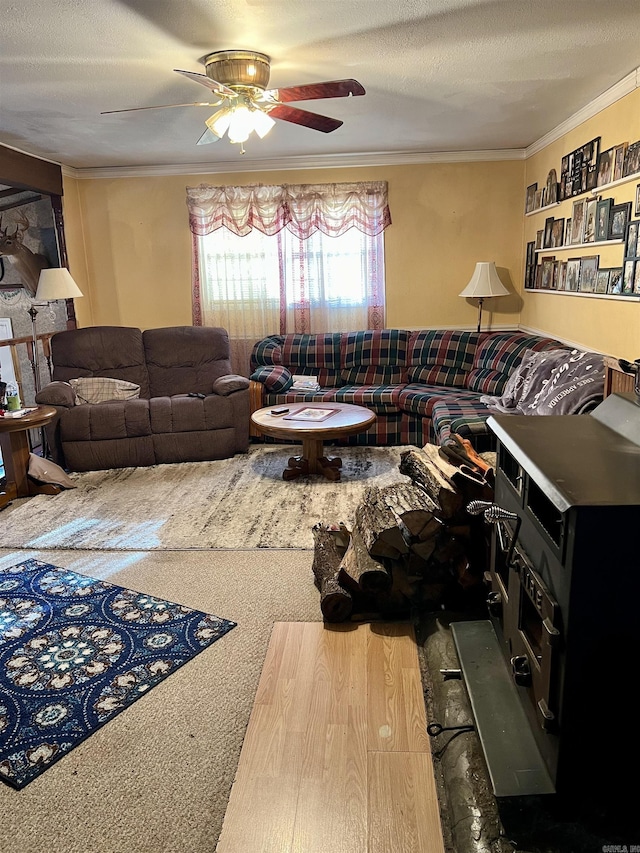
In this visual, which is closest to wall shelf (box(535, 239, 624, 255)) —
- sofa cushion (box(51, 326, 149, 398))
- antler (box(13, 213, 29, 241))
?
sofa cushion (box(51, 326, 149, 398))

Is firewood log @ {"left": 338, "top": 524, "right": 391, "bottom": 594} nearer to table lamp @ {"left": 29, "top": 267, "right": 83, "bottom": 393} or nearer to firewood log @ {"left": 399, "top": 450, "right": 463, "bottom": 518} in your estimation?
firewood log @ {"left": 399, "top": 450, "right": 463, "bottom": 518}

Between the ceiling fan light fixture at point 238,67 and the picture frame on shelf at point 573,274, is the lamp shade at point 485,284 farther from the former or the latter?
the ceiling fan light fixture at point 238,67

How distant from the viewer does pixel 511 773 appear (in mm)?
1531

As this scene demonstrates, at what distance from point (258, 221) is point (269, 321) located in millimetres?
891

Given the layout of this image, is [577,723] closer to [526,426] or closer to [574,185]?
[526,426]

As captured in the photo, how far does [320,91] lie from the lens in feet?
9.12

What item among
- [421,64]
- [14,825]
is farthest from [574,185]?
[14,825]

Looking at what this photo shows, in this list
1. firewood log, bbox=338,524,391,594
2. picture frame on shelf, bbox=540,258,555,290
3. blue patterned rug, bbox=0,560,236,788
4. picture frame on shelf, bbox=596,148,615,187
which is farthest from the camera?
picture frame on shelf, bbox=540,258,555,290

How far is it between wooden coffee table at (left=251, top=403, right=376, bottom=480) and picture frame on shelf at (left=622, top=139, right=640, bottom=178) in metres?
2.07

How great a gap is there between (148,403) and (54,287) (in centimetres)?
112

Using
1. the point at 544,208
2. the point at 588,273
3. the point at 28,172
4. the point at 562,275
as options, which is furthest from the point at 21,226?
the point at 588,273

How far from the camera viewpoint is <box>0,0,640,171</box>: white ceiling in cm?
242

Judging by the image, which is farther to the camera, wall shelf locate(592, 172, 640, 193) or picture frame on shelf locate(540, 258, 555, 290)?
picture frame on shelf locate(540, 258, 555, 290)

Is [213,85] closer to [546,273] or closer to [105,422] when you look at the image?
[105,422]
